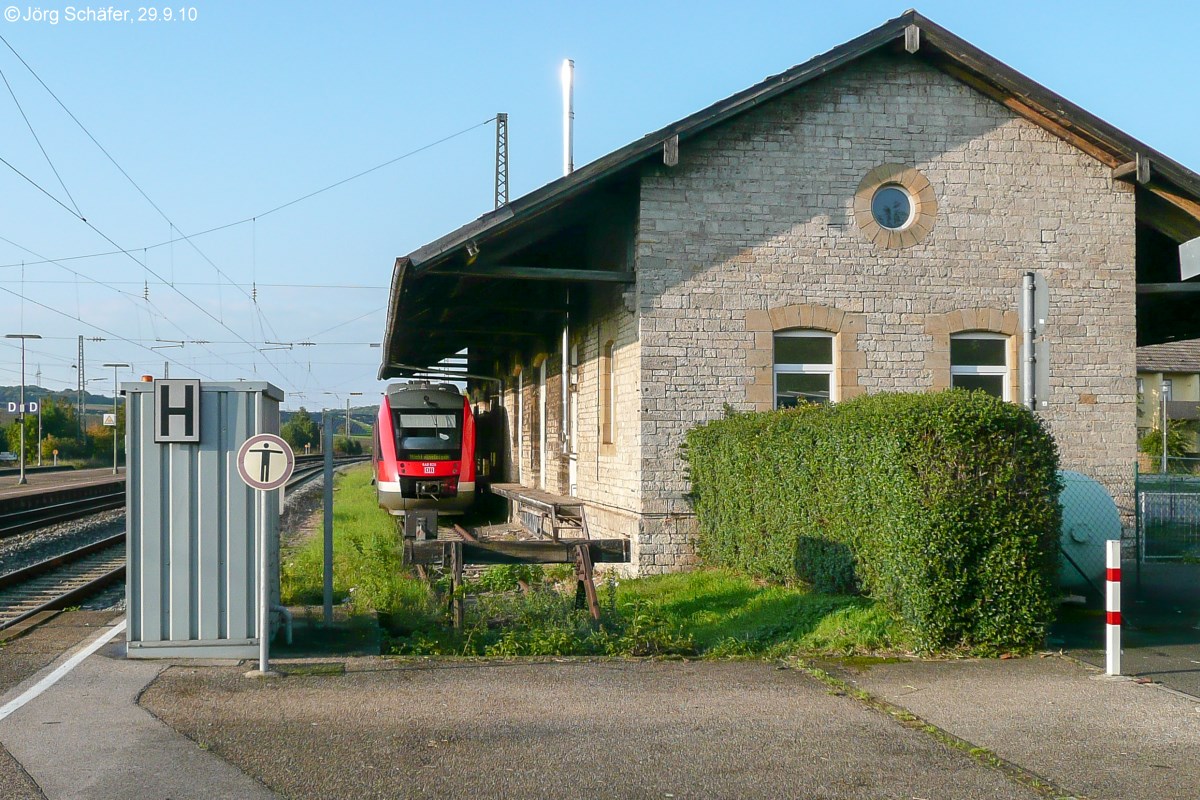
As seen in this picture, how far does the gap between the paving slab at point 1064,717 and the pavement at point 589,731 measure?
2 cm

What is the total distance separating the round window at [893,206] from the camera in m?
15.5

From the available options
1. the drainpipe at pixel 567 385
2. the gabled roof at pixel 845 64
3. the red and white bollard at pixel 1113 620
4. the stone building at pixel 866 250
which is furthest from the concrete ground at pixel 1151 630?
the drainpipe at pixel 567 385

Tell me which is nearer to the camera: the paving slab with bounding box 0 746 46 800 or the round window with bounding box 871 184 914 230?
the paving slab with bounding box 0 746 46 800

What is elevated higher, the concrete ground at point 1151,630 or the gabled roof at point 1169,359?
the gabled roof at point 1169,359

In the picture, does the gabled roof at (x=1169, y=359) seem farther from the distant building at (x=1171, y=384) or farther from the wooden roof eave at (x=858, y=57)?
the wooden roof eave at (x=858, y=57)

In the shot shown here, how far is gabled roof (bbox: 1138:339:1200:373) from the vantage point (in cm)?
5072

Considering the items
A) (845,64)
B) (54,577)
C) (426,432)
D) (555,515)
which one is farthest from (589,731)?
(426,432)

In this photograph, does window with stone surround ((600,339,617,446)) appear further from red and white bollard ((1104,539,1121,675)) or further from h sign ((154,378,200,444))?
red and white bollard ((1104,539,1121,675))

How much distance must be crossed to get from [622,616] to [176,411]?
4910 mm

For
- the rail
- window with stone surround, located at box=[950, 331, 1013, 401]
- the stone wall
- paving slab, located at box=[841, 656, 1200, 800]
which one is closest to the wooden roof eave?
the stone wall

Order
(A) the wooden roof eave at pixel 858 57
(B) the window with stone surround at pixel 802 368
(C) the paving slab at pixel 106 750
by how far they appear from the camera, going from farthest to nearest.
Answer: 1. (B) the window with stone surround at pixel 802 368
2. (A) the wooden roof eave at pixel 858 57
3. (C) the paving slab at pixel 106 750

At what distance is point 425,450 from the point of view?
23.9 m

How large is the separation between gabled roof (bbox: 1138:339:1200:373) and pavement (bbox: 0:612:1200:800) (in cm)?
4644

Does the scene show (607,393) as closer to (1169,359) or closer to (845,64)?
(845,64)
